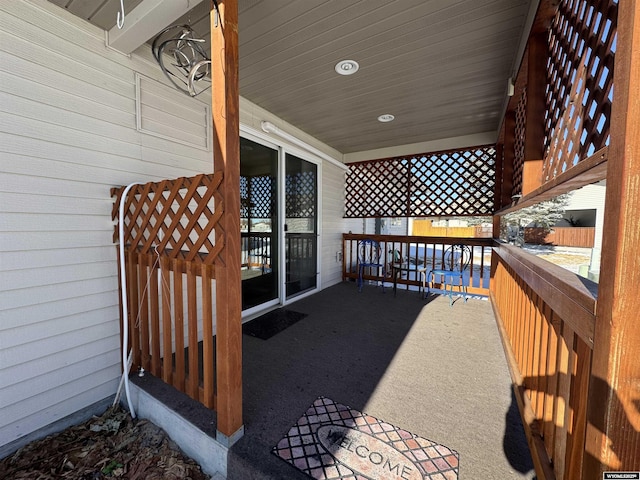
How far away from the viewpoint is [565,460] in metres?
0.90

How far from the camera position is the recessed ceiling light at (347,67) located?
2.21 meters

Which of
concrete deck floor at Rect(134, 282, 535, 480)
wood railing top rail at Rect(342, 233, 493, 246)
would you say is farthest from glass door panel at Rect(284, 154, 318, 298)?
wood railing top rail at Rect(342, 233, 493, 246)

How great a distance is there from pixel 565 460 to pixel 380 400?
0.91 metres

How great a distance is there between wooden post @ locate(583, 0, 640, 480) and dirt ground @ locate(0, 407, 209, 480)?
1.70 m

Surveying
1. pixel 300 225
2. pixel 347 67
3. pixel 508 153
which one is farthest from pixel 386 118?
pixel 300 225

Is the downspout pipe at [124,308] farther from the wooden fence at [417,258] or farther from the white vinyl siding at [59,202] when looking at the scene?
the wooden fence at [417,258]

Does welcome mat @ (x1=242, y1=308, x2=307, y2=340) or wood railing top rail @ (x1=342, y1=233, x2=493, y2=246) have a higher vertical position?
wood railing top rail @ (x1=342, y1=233, x2=493, y2=246)

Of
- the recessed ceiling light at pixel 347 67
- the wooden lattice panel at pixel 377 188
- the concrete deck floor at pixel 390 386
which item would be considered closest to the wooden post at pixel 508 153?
the concrete deck floor at pixel 390 386

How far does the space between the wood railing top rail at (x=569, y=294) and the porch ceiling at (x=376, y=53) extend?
5.37ft

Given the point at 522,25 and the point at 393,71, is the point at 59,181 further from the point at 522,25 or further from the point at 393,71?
the point at 522,25

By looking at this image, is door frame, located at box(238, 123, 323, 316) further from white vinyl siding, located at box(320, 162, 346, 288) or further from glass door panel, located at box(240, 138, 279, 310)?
white vinyl siding, located at box(320, 162, 346, 288)

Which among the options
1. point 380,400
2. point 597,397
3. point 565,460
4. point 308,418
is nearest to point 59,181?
point 308,418

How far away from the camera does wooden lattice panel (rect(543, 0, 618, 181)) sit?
81 cm

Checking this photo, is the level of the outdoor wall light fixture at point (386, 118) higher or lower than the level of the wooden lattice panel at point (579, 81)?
higher
